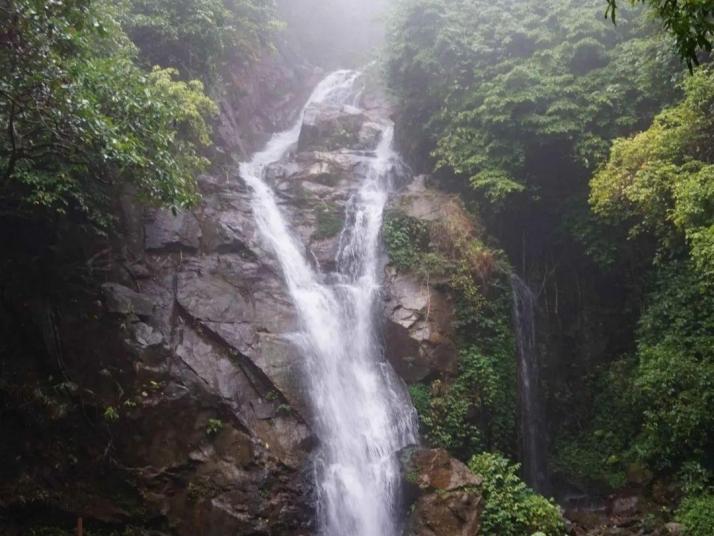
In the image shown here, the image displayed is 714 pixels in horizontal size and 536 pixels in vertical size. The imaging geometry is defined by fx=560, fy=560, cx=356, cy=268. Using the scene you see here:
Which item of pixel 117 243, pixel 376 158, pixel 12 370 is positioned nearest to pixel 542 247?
pixel 376 158

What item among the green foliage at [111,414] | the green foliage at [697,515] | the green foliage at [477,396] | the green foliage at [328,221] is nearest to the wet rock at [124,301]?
the green foliage at [111,414]

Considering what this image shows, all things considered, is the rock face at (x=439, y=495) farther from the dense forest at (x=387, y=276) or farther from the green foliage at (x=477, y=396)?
the green foliage at (x=477, y=396)

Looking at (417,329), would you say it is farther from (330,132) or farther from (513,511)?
(330,132)

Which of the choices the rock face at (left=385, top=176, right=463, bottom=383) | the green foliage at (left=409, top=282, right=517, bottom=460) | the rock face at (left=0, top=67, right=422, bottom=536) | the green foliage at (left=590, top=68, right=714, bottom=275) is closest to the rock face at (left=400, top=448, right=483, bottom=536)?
the green foliage at (left=409, top=282, right=517, bottom=460)

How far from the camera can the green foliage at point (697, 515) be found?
32.4 ft

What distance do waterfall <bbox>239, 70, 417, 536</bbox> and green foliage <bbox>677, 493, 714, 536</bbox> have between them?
Result: 512 centimetres

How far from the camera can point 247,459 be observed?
9734 mm

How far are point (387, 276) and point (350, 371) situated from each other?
2.92m

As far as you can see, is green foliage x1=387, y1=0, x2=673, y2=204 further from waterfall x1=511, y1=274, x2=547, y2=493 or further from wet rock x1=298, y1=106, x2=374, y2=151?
waterfall x1=511, y1=274, x2=547, y2=493

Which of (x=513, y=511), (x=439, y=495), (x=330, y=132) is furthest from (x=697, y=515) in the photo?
(x=330, y=132)

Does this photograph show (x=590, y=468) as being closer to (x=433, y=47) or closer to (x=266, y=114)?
(x=433, y=47)

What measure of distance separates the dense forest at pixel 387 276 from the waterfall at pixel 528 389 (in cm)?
7

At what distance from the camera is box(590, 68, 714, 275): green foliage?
9672 millimetres

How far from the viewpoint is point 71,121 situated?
805 centimetres
